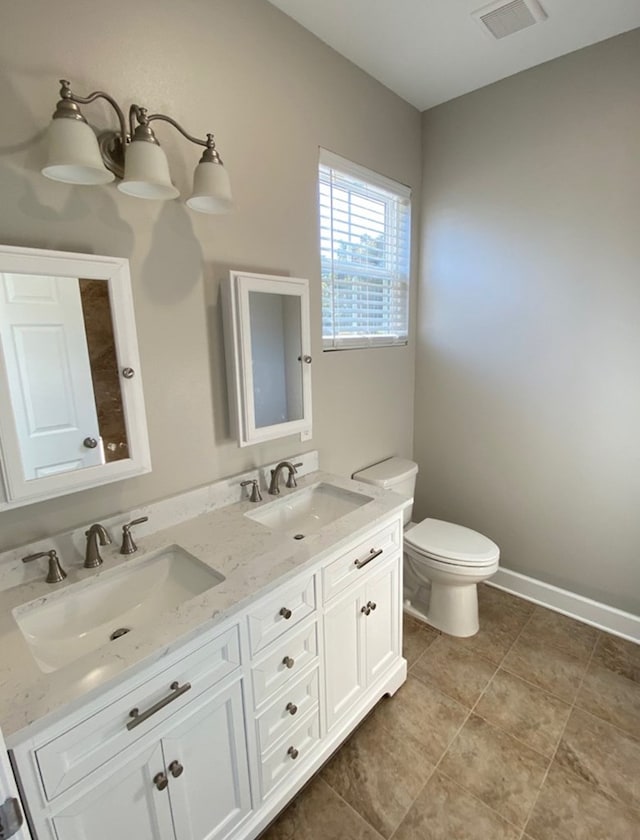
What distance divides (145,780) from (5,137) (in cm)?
157

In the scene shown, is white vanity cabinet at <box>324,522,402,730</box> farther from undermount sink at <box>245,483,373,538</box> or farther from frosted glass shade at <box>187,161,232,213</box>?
frosted glass shade at <box>187,161,232,213</box>

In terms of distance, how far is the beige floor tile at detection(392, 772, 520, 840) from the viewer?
1.27 meters

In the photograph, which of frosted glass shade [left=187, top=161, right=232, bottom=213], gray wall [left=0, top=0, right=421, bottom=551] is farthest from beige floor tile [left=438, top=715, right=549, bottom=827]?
frosted glass shade [left=187, top=161, right=232, bottom=213]

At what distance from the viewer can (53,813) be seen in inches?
31.5

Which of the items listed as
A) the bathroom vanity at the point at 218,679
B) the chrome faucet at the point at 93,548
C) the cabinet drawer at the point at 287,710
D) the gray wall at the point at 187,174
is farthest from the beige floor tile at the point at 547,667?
the chrome faucet at the point at 93,548

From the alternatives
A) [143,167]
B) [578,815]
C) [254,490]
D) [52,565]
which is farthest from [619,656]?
[143,167]

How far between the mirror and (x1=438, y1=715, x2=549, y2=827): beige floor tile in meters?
1.32

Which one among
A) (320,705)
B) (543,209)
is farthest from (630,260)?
(320,705)

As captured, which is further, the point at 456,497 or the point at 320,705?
the point at 456,497

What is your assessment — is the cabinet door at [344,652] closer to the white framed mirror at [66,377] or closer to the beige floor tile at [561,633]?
the white framed mirror at [66,377]

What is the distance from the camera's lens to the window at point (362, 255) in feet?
6.26

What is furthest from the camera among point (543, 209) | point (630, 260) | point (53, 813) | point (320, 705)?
point (543, 209)

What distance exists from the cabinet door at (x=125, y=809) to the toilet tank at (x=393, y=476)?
4.74 feet

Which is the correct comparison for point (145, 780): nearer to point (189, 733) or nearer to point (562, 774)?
point (189, 733)
